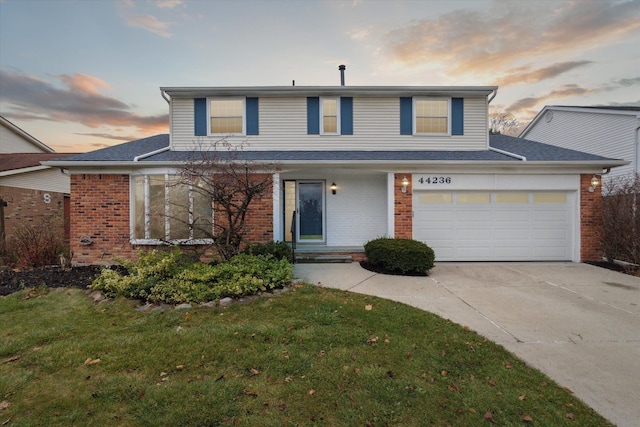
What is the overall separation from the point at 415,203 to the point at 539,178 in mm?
3718

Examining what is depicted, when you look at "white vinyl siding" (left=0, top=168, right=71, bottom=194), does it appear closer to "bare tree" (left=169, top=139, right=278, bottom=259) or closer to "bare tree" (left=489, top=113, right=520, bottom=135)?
"bare tree" (left=169, top=139, right=278, bottom=259)

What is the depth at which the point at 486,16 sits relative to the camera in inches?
380

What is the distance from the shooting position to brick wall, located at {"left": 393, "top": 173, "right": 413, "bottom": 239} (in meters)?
8.63


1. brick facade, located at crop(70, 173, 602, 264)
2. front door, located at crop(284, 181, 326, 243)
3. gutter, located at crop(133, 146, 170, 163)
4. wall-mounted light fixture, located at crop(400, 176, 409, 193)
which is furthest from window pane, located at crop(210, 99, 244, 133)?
wall-mounted light fixture, located at crop(400, 176, 409, 193)

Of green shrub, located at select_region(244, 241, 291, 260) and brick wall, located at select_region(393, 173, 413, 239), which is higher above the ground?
brick wall, located at select_region(393, 173, 413, 239)

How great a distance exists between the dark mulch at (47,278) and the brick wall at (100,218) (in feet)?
2.58

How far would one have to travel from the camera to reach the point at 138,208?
837 centimetres

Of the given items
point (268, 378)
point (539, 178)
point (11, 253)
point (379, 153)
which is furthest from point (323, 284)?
point (11, 253)

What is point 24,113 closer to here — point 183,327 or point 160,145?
point 160,145

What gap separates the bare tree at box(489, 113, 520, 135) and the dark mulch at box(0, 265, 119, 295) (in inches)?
1222

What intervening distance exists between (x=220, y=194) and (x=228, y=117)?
459 centimetres

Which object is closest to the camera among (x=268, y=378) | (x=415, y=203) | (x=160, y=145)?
(x=268, y=378)

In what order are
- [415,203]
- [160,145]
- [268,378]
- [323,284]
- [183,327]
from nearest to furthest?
[268,378] < [183,327] < [323,284] < [415,203] < [160,145]

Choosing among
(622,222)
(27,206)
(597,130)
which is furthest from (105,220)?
(597,130)
